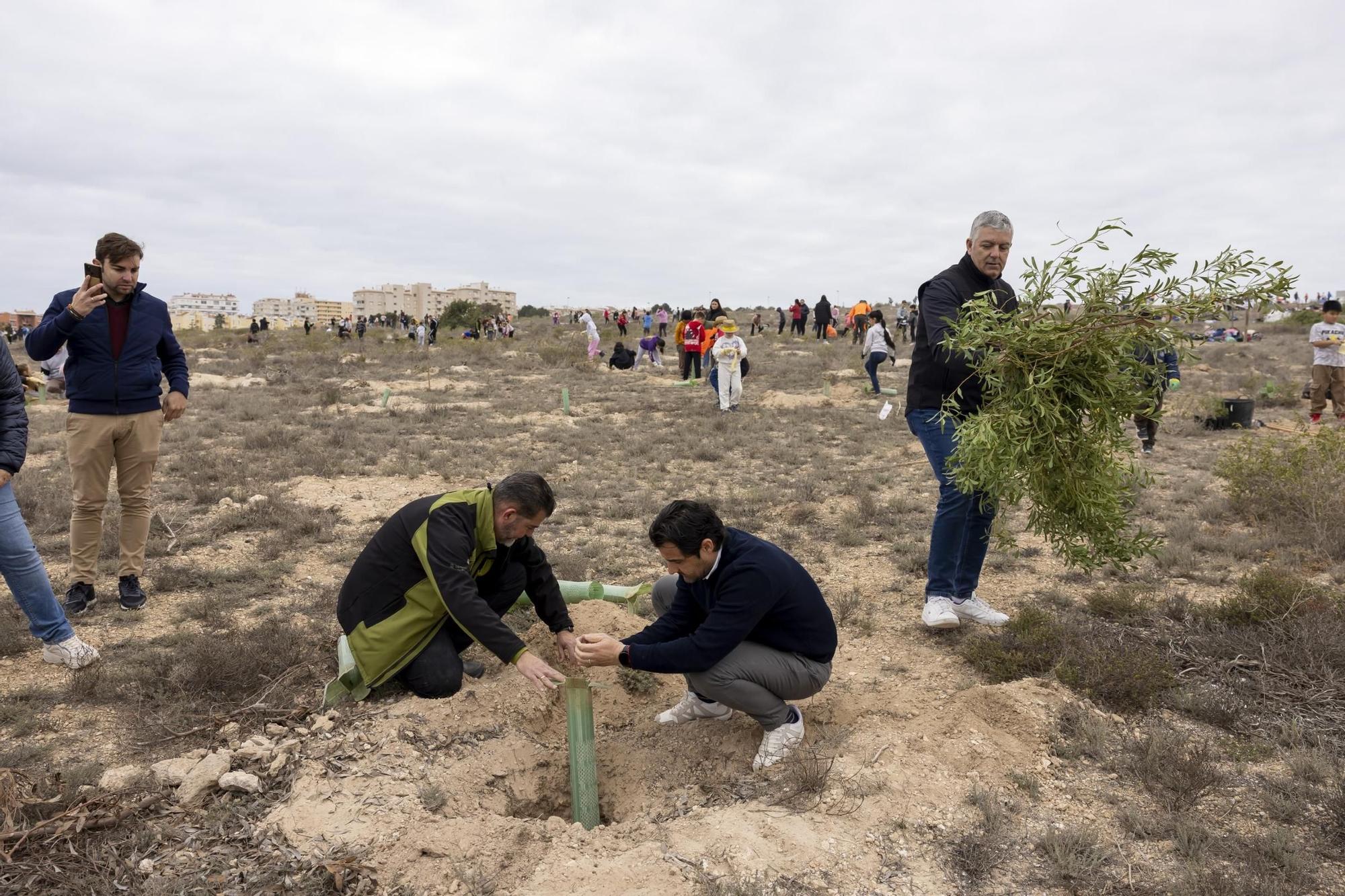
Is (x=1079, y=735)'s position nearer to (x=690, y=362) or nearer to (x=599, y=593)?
(x=599, y=593)

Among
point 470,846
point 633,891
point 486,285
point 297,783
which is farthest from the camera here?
point 486,285

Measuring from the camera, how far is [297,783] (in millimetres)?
3053

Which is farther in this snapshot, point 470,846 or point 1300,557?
point 1300,557

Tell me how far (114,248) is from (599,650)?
3.39 metres

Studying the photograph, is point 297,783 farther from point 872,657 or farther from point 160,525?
point 160,525

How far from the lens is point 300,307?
145 m

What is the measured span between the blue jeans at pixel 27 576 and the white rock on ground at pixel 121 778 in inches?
51.6

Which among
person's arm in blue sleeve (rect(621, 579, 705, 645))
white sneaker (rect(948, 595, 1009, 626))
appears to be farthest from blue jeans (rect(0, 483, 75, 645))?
white sneaker (rect(948, 595, 1009, 626))

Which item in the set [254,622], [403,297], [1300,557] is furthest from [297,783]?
[403,297]

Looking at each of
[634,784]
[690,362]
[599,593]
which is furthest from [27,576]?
[690,362]

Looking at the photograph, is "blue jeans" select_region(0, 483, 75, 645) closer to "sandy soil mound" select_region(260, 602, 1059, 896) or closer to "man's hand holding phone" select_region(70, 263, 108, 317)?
"man's hand holding phone" select_region(70, 263, 108, 317)

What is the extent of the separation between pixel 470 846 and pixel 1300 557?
5600 mm

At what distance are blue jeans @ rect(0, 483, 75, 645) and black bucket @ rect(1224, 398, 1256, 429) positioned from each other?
12894mm

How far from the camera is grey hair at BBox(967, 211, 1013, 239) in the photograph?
3.95 m
